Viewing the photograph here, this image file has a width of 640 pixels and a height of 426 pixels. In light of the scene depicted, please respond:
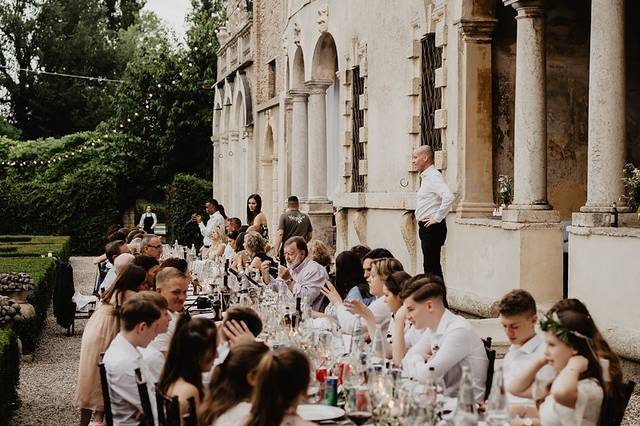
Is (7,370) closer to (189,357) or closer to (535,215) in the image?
(189,357)

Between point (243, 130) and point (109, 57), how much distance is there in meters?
26.6

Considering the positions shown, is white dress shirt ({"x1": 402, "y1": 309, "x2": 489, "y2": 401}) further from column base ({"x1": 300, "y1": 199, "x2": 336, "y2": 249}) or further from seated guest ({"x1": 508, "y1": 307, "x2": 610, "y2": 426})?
column base ({"x1": 300, "y1": 199, "x2": 336, "y2": 249})

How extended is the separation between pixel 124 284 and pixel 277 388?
3.40 meters

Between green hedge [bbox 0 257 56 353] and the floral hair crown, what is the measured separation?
24.9 ft

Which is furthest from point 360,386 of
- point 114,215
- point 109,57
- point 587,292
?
point 109,57

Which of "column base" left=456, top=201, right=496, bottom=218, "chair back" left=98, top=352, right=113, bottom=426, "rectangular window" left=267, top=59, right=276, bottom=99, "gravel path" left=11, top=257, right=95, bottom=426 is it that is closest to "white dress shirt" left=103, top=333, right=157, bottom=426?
"chair back" left=98, top=352, right=113, bottom=426

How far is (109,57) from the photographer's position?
53.4 m

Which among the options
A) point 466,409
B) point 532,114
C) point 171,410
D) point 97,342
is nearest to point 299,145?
point 532,114

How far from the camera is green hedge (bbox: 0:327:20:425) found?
24.4 ft

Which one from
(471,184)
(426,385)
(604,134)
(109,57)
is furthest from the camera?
(109,57)

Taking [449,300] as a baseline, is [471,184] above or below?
above

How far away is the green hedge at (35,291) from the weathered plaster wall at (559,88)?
5.55 m

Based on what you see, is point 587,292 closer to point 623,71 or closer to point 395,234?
point 623,71

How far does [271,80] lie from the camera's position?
83.8 ft
